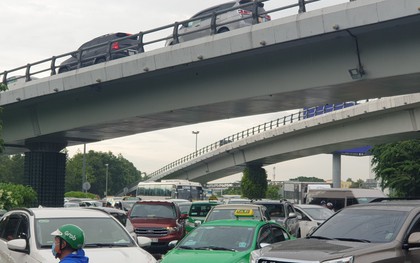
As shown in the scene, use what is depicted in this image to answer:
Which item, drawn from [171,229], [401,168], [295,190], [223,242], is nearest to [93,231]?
[223,242]

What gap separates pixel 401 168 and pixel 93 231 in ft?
125

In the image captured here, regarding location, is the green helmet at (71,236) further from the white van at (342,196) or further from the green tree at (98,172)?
the green tree at (98,172)

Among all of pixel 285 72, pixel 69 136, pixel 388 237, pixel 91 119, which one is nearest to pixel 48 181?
pixel 69 136

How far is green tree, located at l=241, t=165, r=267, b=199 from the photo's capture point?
2406 inches

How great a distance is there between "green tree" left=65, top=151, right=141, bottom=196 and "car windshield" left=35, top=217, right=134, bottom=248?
353 feet

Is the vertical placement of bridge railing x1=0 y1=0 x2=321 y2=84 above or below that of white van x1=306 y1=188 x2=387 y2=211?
above

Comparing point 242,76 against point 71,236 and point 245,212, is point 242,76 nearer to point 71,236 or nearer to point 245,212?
point 245,212

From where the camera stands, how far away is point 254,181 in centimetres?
6125

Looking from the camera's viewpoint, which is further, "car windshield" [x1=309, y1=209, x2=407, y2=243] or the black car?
the black car

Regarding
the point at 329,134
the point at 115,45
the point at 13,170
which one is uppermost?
the point at 115,45

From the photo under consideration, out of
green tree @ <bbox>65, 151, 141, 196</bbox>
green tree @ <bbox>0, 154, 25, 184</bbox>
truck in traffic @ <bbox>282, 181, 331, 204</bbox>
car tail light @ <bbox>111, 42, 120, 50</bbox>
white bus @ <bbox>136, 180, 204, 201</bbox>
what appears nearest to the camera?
car tail light @ <bbox>111, 42, 120, 50</bbox>

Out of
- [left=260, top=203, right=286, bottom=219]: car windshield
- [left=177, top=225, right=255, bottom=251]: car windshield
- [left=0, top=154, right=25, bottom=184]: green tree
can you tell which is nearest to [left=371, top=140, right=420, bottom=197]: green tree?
[left=260, top=203, right=286, bottom=219]: car windshield

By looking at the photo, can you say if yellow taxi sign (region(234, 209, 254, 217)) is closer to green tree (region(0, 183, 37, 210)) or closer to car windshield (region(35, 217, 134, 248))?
car windshield (region(35, 217, 134, 248))

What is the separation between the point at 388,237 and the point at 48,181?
26.4 metres
